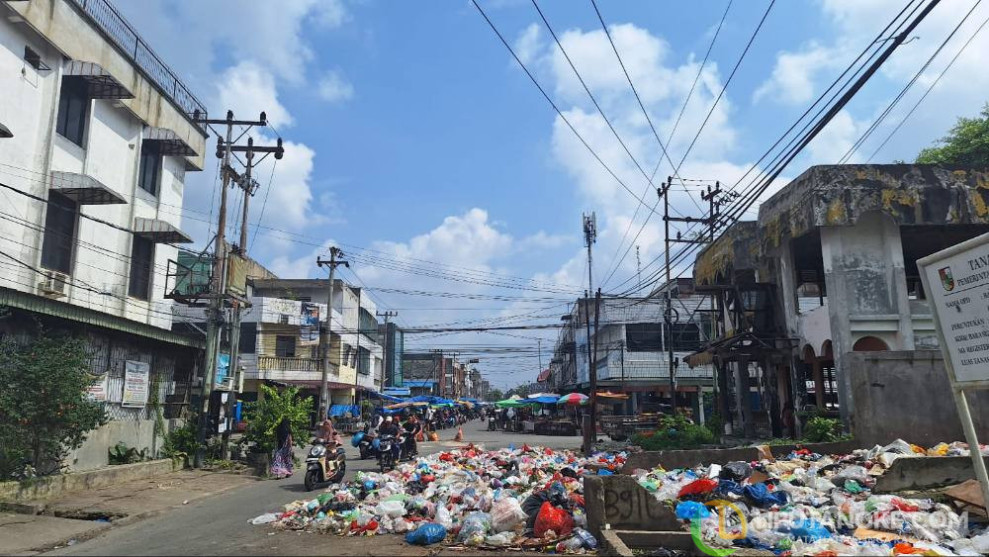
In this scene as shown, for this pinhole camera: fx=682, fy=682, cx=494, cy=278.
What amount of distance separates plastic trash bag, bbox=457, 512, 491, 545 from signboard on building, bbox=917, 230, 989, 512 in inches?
210

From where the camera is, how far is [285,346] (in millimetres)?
39281

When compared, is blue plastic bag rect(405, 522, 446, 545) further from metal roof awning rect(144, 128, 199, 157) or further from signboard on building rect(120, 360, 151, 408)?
metal roof awning rect(144, 128, 199, 157)

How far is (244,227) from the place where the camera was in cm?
2339

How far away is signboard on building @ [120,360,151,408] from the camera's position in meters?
17.2

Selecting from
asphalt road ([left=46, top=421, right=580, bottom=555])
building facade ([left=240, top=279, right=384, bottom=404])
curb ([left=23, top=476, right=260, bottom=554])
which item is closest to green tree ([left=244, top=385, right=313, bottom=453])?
curb ([left=23, top=476, right=260, bottom=554])

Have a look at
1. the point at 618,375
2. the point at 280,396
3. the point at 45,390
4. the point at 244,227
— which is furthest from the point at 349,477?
the point at 618,375

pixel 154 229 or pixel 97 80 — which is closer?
pixel 97 80

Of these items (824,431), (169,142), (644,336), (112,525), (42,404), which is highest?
(169,142)

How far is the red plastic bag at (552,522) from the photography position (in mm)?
8336

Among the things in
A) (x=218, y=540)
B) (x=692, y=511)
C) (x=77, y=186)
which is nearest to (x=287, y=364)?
(x=77, y=186)

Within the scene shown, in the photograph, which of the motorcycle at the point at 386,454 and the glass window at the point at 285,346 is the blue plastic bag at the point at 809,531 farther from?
the glass window at the point at 285,346

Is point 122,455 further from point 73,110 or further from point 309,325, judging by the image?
point 309,325

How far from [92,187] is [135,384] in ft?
20.0

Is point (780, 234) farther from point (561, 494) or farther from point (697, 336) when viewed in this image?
point (697, 336)
